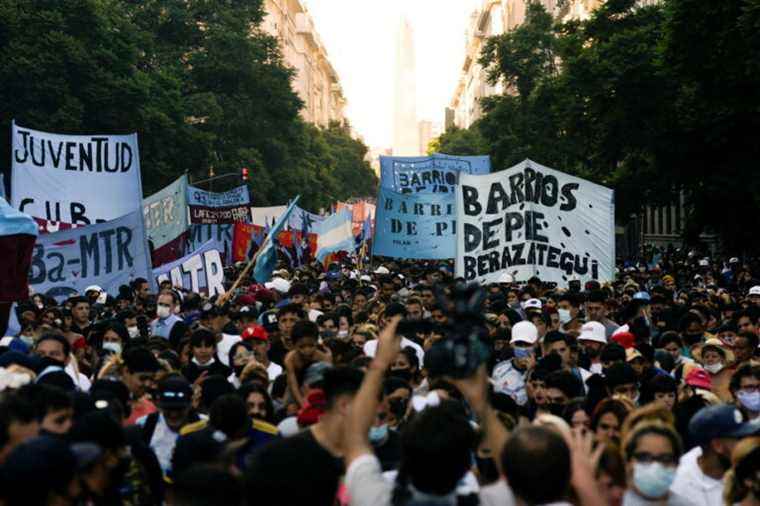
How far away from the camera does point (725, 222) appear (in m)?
30.7

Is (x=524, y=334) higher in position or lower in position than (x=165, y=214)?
lower

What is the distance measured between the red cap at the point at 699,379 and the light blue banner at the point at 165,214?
47.0 feet

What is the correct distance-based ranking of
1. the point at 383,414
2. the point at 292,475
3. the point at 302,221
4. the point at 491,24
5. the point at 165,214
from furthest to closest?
the point at 491,24 < the point at 302,221 < the point at 165,214 < the point at 383,414 < the point at 292,475

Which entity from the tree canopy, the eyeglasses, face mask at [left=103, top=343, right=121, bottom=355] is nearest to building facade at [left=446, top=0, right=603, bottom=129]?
the tree canopy

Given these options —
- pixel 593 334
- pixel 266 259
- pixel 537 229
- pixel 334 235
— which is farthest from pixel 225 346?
pixel 334 235

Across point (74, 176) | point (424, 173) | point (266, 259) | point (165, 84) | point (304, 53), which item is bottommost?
point (266, 259)

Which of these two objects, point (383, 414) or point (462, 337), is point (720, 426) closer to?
point (383, 414)

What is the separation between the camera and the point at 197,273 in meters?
17.7

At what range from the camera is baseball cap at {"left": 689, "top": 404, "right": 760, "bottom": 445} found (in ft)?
18.1

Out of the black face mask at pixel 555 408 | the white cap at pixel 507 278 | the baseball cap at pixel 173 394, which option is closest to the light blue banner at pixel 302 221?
the white cap at pixel 507 278

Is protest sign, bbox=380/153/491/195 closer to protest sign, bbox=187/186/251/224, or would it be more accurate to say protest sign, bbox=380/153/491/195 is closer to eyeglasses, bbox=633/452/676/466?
protest sign, bbox=187/186/251/224

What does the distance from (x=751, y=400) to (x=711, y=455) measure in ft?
6.15

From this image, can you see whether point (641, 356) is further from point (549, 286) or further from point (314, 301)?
point (549, 286)

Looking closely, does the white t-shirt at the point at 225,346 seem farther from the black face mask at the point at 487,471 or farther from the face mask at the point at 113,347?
the black face mask at the point at 487,471
